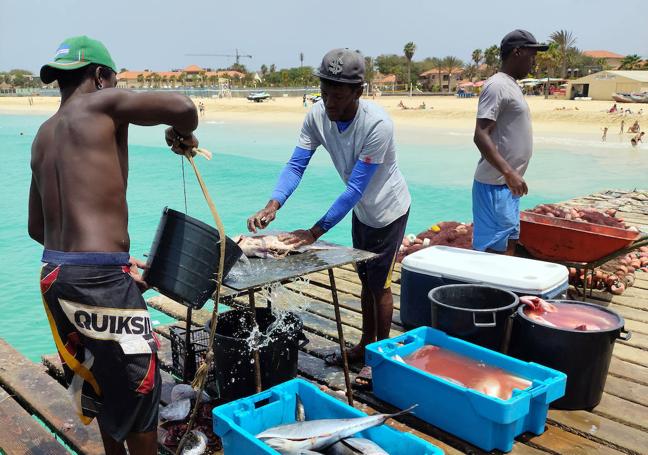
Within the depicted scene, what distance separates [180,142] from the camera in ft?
8.06

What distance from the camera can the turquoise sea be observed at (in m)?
9.31

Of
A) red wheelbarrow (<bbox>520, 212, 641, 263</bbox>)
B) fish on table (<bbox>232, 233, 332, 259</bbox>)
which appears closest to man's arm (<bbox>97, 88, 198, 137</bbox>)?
fish on table (<bbox>232, 233, 332, 259</bbox>)

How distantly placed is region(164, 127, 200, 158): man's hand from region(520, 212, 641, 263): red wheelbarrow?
3350mm

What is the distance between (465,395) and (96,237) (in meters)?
1.88

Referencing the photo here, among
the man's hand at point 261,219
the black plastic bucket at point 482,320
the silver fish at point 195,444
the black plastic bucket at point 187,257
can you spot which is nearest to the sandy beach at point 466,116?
the black plastic bucket at point 482,320

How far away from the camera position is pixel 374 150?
10.5ft

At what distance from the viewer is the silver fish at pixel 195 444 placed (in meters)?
2.79

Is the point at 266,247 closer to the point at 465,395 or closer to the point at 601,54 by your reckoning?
the point at 465,395

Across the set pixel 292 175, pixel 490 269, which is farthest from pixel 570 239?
pixel 292 175

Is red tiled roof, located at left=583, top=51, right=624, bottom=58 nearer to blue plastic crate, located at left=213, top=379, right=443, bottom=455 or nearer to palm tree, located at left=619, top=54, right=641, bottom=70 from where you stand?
palm tree, located at left=619, top=54, right=641, bottom=70

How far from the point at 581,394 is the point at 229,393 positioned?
1.97 meters

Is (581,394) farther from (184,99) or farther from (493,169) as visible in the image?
(184,99)

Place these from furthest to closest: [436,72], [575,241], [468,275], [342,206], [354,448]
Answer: [436,72] < [575,241] < [468,275] < [342,206] < [354,448]

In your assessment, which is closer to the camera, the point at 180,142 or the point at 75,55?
the point at 75,55
